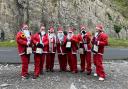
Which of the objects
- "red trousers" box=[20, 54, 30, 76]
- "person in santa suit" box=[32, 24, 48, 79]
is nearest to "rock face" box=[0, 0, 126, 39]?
"person in santa suit" box=[32, 24, 48, 79]

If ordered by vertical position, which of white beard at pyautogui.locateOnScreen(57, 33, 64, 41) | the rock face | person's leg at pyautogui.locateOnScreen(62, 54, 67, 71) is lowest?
person's leg at pyautogui.locateOnScreen(62, 54, 67, 71)

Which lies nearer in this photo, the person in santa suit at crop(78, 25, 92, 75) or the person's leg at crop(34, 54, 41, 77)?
the person's leg at crop(34, 54, 41, 77)

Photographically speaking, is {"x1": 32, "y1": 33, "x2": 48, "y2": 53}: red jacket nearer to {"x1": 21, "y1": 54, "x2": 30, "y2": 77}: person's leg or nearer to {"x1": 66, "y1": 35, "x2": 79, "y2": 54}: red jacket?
{"x1": 21, "y1": 54, "x2": 30, "y2": 77}: person's leg

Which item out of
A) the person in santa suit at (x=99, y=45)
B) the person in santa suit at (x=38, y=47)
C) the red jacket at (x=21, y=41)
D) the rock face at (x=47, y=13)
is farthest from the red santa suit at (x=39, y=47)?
the rock face at (x=47, y=13)

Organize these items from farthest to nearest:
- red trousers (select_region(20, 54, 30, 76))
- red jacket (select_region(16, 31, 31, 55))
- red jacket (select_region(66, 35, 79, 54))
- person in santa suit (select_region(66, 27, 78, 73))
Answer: person in santa suit (select_region(66, 27, 78, 73)) → red jacket (select_region(66, 35, 79, 54)) → red trousers (select_region(20, 54, 30, 76)) → red jacket (select_region(16, 31, 31, 55))

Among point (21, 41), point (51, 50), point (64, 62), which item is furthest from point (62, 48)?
point (21, 41)

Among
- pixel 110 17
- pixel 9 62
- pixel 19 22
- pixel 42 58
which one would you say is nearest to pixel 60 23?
pixel 19 22

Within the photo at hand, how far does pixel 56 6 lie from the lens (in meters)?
39.2

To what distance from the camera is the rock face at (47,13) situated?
37.6 metres

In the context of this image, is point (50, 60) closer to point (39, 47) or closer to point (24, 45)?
point (39, 47)

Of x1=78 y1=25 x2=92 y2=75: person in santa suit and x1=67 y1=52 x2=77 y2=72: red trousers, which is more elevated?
x1=78 y1=25 x2=92 y2=75: person in santa suit

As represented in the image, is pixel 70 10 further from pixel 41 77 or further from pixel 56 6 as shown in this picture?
pixel 41 77

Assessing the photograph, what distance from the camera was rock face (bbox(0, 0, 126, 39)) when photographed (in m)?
37.6

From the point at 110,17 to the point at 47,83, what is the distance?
89.8 ft
